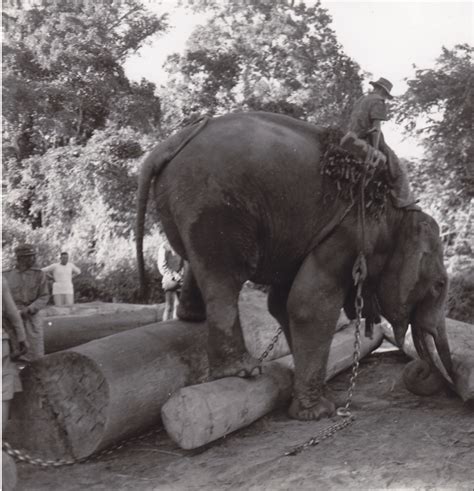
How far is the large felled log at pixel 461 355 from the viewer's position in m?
5.68

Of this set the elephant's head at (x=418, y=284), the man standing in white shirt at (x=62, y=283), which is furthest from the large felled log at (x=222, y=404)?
the man standing in white shirt at (x=62, y=283)

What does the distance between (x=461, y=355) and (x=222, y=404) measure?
97.6 inches

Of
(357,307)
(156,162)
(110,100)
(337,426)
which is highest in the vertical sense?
(110,100)

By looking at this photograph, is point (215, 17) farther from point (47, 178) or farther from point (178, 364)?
point (178, 364)

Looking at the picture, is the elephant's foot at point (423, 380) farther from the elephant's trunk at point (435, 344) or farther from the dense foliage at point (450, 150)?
the dense foliage at point (450, 150)

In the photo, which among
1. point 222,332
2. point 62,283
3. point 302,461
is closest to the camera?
point 302,461

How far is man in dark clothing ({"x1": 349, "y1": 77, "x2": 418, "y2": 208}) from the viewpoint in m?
5.91

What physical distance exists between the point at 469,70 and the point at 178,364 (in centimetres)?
1403

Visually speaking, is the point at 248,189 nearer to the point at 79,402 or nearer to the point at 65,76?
the point at 79,402

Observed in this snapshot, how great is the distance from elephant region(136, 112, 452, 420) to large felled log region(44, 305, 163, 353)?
396 centimetres

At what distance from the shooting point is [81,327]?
9.84 meters

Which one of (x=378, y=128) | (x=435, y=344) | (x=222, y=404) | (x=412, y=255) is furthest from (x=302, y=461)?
(x=378, y=128)

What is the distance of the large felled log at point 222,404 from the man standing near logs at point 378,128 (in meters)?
1.82

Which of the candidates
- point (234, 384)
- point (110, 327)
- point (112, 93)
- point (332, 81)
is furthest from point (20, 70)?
point (234, 384)
